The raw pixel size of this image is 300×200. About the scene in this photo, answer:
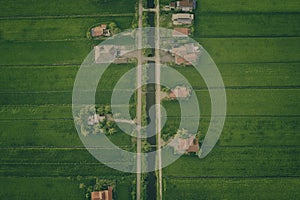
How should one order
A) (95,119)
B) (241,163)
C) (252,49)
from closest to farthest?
(241,163)
(95,119)
(252,49)

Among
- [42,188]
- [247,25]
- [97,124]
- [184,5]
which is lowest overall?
[42,188]

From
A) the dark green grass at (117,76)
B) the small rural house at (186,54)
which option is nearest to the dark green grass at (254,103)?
the dark green grass at (117,76)

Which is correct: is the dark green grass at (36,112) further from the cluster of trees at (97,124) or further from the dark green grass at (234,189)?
the dark green grass at (234,189)

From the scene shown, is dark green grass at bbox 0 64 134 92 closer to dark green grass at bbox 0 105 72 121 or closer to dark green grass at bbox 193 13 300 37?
dark green grass at bbox 0 105 72 121

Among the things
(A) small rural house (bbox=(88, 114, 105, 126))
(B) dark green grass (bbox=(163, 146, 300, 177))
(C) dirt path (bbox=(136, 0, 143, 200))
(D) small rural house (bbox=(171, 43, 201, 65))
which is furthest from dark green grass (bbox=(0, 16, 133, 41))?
(B) dark green grass (bbox=(163, 146, 300, 177))

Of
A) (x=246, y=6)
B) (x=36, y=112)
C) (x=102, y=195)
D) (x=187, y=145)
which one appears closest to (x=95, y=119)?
(x=36, y=112)

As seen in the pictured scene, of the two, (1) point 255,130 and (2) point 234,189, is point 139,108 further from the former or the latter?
(2) point 234,189

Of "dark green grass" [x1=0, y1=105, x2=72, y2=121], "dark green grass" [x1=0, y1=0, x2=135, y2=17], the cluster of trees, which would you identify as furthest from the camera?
"dark green grass" [x1=0, y1=0, x2=135, y2=17]

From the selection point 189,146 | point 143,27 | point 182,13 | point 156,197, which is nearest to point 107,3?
point 143,27
